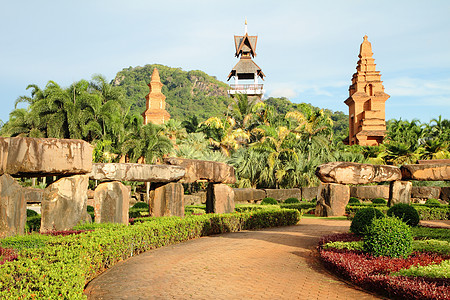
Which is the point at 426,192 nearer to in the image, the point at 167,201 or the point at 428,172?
the point at 428,172

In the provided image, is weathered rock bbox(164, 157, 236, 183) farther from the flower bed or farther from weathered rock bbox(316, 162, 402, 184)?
the flower bed

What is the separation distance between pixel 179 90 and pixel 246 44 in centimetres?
3844

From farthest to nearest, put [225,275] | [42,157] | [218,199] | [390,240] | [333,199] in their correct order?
1. [333,199]
2. [218,199]
3. [42,157]
4. [390,240]
5. [225,275]

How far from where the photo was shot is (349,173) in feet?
57.1

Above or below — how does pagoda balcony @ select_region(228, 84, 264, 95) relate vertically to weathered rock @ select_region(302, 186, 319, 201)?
above

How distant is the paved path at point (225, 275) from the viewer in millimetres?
6312

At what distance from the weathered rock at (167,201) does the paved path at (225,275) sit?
8.98 feet

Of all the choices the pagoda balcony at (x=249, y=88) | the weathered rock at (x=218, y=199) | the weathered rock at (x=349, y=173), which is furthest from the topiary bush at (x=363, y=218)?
the pagoda balcony at (x=249, y=88)

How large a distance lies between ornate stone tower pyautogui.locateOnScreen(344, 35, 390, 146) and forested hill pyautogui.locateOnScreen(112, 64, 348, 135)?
26024 millimetres

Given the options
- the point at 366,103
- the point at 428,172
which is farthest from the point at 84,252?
the point at 366,103

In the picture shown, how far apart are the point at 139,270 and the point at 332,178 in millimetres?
11374

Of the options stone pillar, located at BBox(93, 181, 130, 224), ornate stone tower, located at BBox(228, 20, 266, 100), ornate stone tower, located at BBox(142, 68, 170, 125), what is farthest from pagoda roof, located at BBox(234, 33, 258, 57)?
stone pillar, located at BBox(93, 181, 130, 224)

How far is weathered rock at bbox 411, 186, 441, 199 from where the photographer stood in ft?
82.8

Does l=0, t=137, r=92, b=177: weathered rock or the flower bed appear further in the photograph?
l=0, t=137, r=92, b=177: weathered rock
